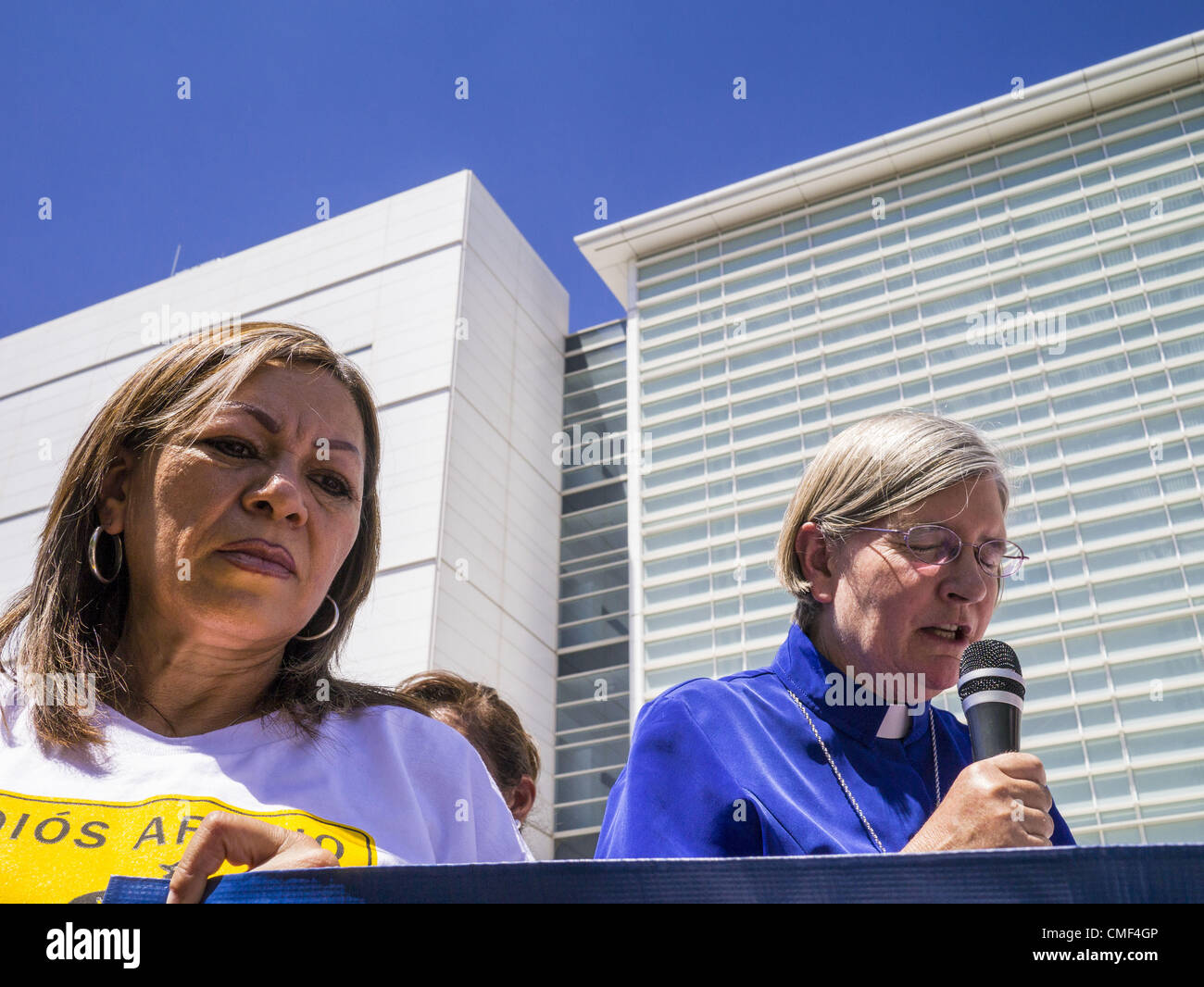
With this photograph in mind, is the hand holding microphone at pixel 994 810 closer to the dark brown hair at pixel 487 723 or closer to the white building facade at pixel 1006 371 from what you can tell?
the dark brown hair at pixel 487 723

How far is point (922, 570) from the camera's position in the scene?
1.92 metres

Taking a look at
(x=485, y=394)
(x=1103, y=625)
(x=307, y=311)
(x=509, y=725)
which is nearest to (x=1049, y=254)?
(x=1103, y=625)

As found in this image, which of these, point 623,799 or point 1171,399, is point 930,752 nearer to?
point 623,799

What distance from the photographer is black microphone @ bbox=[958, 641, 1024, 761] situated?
5.54 feet

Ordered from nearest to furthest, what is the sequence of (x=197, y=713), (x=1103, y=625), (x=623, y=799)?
1. (x=197, y=713)
2. (x=623, y=799)
3. (x=1103, y=625)

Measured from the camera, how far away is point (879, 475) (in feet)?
6.70

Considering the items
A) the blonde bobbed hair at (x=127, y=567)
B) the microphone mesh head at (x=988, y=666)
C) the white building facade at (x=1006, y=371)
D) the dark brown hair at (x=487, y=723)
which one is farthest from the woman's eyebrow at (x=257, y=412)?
the white building facade at (x=1006, y=371)

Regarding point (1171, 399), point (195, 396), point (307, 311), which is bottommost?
point (195, 396)

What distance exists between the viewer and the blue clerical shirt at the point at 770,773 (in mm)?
1646

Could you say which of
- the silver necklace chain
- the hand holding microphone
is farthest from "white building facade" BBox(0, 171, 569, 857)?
the hand holding microphone

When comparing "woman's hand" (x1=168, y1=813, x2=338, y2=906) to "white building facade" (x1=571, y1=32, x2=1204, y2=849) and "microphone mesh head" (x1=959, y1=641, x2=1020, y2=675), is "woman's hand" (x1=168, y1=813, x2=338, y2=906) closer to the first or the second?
"microphone mesh head" (x1=959, y1=641, x2=1020, y2=675)

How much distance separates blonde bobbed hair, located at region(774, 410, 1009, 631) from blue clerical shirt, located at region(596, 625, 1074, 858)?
0.65 ft

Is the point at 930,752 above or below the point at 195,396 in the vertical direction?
below

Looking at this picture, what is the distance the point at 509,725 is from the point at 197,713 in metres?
2.74
